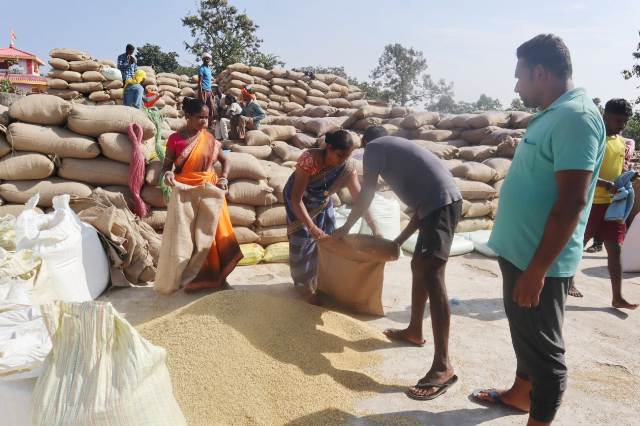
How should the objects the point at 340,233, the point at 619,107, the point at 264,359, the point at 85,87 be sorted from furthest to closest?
the point at 85,87 → the point at 619,107 → the point at 340,233 → the point at 264,359

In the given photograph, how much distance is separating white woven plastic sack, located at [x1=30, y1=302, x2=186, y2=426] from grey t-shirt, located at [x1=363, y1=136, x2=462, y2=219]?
1.64 metres

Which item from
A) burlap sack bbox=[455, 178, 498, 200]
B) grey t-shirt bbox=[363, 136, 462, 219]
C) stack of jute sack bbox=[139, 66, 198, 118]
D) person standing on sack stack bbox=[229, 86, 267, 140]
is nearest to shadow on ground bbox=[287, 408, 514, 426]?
grey t-shirt bbox=[363, 136, 462, 219]

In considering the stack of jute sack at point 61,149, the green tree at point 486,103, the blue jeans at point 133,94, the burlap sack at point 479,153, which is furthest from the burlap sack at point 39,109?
the green tree at point 486,103

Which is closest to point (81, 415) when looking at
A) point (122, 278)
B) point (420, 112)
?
point (122, 278)

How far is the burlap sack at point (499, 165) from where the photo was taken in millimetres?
6234

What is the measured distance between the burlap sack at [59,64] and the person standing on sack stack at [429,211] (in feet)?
31.7

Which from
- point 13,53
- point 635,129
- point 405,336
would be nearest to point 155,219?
point 405,336

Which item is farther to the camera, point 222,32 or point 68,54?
point 222,32

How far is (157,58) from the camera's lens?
26984 mm

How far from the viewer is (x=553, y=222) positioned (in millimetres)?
1605

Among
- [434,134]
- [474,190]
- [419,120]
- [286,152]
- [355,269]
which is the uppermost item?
[419,120]

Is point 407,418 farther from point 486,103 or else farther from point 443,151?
point 486,103

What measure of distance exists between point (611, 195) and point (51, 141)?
4.73m

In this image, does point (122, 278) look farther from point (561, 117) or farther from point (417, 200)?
point (561, 117)
